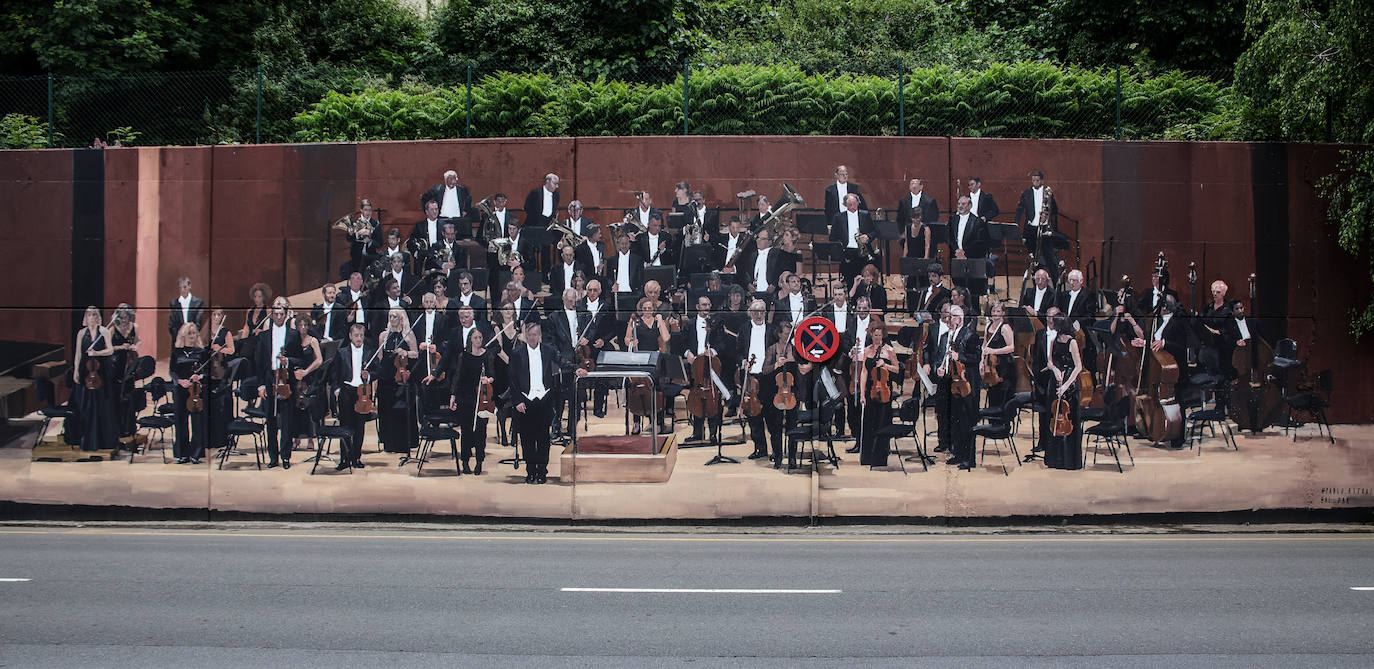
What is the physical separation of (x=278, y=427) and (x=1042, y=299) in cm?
1107

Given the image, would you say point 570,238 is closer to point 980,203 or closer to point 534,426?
point 534,426

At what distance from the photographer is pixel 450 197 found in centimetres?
1606

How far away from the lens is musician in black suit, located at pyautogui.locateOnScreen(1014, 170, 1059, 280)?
15648 millimetres

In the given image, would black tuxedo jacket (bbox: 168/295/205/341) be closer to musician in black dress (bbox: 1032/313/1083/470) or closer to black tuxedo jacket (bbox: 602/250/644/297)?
black tuxedo jacket (bbox: 602/250/644/297)

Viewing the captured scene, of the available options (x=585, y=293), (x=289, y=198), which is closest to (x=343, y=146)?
(x=289, y=198)

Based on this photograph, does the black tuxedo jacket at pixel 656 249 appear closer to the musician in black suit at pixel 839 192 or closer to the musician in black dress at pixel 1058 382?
the musician in black suit at pixel 839 192

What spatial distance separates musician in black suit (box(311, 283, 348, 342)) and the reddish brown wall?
0.24m

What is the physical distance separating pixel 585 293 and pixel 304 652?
27.9ft

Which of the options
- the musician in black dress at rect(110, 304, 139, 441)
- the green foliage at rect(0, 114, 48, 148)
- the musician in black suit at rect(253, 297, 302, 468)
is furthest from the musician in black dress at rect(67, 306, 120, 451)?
the green foliage at rect(0, 114, 48, 148)

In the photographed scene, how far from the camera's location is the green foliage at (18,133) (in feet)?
61.4

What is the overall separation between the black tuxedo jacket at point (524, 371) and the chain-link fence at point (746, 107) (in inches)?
164

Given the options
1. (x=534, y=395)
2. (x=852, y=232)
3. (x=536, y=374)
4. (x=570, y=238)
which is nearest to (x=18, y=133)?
(x=570, y=238)

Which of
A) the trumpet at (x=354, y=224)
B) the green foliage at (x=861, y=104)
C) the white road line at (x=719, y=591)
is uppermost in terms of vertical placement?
the green foliage at (x=861, y=104)

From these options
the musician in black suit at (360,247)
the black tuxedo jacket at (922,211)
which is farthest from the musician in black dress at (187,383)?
the black tuxedo jacket at (922,211)
